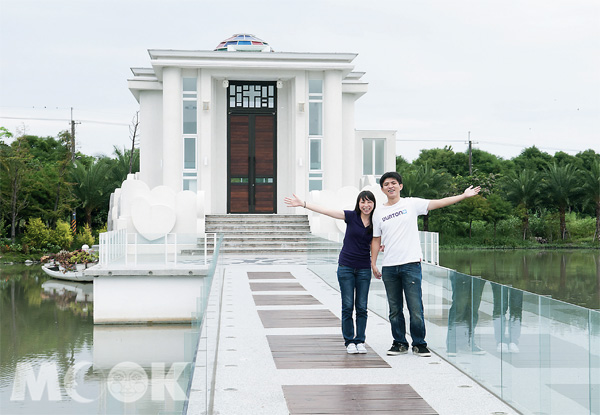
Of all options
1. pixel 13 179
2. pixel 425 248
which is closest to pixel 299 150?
pixel 425 248

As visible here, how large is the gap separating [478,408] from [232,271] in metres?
11.3

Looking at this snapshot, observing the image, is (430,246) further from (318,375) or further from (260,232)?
(318,375)

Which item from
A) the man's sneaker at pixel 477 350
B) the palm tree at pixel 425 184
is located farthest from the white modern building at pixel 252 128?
the man's sneaker at pixel 477 350

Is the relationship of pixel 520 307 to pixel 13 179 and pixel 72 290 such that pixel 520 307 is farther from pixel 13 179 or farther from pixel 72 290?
pixel 13 179

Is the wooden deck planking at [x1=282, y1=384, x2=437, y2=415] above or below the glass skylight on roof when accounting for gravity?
below

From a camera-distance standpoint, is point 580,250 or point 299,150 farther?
point 580,250

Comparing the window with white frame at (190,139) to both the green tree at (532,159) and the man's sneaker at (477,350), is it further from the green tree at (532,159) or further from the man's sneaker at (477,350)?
the green tree at (532,159)

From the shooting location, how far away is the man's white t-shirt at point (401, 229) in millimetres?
6766

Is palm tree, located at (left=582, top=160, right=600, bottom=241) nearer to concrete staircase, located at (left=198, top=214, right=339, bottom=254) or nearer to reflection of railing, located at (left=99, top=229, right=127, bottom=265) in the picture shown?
concrete staircase, located at (left=198, top=214, right=339, bottom=254)

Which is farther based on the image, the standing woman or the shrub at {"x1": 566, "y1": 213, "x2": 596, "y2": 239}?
the shrub at {"x1": 566, "y1": 213, "x2": 596, "y2": 239}

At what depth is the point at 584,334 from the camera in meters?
4.61

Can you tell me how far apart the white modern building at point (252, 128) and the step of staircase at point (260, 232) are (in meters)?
1.21

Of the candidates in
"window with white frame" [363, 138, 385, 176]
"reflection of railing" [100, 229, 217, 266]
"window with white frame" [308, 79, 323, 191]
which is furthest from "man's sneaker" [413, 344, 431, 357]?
"window with white frame" [363, 138, 385, 176]

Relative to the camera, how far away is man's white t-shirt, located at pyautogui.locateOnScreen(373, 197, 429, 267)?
6.77 metres
